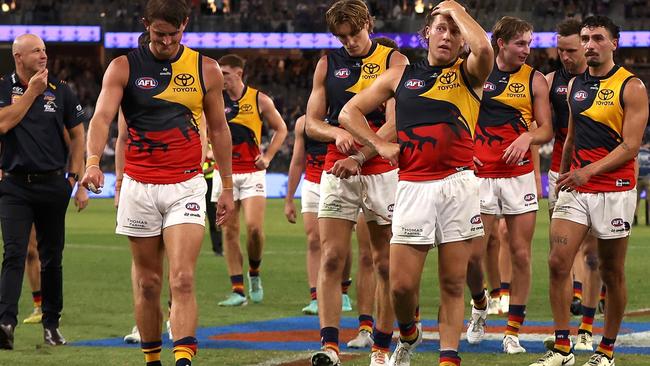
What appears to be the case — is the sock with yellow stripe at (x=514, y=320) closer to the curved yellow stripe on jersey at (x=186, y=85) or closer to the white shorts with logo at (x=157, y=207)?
the white shorts with logo at (x=157, y=207)

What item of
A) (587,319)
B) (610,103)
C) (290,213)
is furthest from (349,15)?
(290,213)

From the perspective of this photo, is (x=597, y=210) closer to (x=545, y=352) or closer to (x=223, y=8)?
(x=545, y=352)

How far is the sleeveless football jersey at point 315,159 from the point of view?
12.0 metres

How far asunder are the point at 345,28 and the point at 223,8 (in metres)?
41.3

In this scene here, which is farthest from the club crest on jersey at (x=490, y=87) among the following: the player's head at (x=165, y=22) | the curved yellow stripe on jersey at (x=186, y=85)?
the player's head at (x=165, y=22)

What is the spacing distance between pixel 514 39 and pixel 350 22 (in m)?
1.98

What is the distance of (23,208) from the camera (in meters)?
9.74

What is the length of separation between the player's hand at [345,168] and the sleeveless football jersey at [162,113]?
94 centimetres

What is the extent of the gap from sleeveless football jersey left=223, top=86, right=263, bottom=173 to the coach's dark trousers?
143 inches

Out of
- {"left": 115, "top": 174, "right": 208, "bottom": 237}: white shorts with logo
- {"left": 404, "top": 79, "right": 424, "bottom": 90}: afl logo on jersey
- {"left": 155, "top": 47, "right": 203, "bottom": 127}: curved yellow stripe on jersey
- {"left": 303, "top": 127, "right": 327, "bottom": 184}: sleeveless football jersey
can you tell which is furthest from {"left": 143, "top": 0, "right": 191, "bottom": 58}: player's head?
{"left": 303, "top": 127, "right": 327, "bottom": 184}: sleeveless football jersey

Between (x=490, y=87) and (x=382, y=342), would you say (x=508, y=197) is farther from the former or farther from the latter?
(x=382, y=342)

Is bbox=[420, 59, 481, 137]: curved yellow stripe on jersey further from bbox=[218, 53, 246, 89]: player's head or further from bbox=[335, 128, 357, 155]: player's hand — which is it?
bbox=[218, 53, 246, 89]: player's head

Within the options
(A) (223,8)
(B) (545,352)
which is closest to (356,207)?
(B) (545,352)

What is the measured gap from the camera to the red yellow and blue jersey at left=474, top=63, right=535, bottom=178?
33.3 feet
